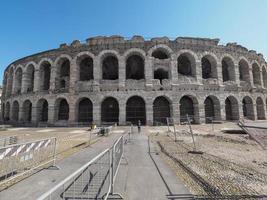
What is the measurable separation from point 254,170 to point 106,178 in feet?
16.0

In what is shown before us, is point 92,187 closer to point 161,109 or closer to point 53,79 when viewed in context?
point 161,109

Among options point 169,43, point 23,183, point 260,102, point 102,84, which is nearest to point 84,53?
point 102,84

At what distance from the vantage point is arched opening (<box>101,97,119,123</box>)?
22.8 metres

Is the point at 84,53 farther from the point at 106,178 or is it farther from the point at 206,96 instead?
the point at 106,178

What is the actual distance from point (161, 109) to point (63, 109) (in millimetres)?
15464

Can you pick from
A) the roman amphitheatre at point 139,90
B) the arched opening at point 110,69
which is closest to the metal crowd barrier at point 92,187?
the roman amphitheatre at point 139,90

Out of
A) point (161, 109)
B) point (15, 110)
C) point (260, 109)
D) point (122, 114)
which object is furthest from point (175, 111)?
point (15, 110)

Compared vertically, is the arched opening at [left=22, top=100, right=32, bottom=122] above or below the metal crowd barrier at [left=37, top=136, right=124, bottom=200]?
above

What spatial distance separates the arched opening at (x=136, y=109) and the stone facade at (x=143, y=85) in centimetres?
10

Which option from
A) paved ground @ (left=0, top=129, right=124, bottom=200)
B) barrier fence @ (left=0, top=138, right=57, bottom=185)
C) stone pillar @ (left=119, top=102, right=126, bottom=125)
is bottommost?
paved ground @ (left=0, top=129, right=124, bottom=200)

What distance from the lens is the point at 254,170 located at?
5.07m

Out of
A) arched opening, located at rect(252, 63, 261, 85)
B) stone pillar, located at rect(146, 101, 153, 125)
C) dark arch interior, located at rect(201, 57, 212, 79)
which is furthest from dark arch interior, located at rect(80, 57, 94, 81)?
arched opening, located at rect(252, 63, 261, 85)

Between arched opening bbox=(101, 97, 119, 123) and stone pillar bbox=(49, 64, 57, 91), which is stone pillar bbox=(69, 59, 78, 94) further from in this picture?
arched opening bbox=(101, 97, 119, 123)

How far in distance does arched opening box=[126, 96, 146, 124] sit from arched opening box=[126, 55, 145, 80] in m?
4.79
